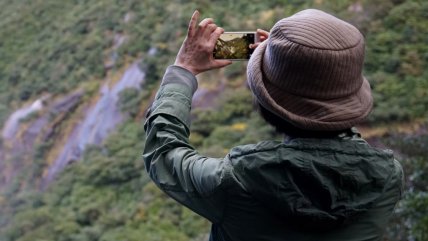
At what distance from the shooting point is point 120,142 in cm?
1179

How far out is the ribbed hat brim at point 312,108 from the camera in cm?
115

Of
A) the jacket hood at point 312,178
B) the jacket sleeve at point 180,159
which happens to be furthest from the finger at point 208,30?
the jacket hood at point 312,178

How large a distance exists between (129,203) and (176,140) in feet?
28.9

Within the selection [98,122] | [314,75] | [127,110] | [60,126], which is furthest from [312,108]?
[60,126]

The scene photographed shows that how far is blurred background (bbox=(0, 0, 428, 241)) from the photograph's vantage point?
752cm

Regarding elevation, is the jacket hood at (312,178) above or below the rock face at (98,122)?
above

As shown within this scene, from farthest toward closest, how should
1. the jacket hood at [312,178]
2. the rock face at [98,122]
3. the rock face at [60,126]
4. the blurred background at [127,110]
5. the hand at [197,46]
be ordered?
the rock face at [60,126] → the rock face at [98,122] → the blurred background at [127,110] → the hand at [197,46] → the jacket hood at [312,178]

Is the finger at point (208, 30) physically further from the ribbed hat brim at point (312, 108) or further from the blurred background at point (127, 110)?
the blurred background at point (127, 110)

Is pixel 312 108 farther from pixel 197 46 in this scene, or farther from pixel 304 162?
pixel 197 46

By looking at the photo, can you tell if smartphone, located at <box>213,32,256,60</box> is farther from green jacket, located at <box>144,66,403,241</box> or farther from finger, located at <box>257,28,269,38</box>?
green jacket, located at <box>144,66,403,241</box>

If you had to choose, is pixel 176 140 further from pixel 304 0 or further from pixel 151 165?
pixel 304 0

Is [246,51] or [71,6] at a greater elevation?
[246,51]

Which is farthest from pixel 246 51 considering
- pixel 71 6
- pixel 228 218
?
pixel 71 6

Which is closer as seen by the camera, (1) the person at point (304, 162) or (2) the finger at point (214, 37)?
(1) the person at point (304, 162)
